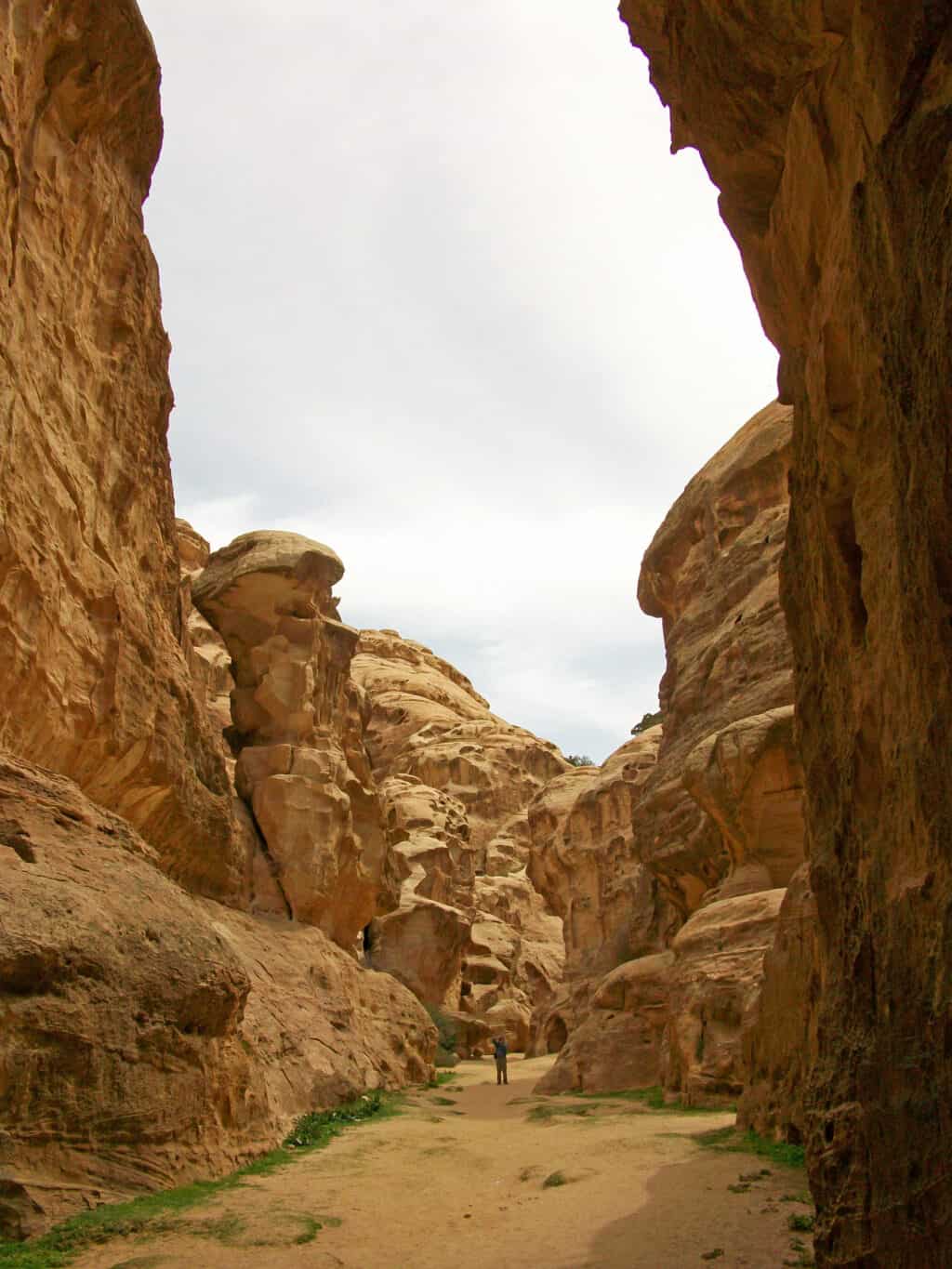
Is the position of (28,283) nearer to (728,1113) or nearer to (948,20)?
(948,20)

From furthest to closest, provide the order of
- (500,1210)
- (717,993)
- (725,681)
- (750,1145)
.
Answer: (725,681) < (717,993) < (750,1145) < (500,1210)

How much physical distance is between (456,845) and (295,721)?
84.8ft

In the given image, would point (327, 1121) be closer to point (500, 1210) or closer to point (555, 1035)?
point (500, 1210)

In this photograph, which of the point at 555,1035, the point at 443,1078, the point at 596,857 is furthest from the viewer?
the point at 596,857

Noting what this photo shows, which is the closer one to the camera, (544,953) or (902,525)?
(902,525)

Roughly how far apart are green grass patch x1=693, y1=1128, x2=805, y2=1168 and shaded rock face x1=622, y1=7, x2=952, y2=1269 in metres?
5.34

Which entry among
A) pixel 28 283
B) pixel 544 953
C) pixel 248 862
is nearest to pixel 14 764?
pixel 28 283

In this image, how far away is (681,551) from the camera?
33219mm

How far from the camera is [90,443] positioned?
15844 mm

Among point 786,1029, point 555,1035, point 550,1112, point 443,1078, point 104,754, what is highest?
point 104,754

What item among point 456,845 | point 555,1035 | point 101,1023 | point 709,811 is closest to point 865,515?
point 101,1023

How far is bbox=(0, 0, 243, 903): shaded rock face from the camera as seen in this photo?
13320mm

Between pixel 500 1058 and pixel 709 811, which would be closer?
pixel 709 811

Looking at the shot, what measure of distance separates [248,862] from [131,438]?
12.3 m
